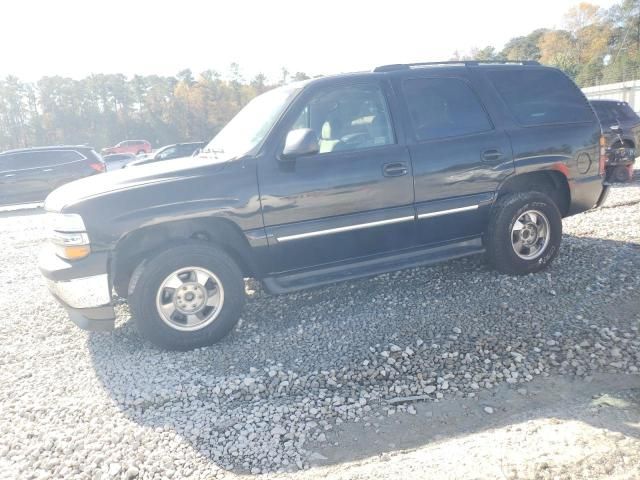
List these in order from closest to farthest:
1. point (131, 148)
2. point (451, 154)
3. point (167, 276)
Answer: point (167, 276) < point (451, 154) < point (131, 148)

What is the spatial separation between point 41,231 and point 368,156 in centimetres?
819

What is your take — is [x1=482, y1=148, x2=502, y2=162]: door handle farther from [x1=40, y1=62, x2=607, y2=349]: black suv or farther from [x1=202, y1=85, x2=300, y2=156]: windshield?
[x1=202, y1=85, x2=300, y2=156]: windshield

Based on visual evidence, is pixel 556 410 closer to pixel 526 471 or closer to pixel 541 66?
pixel 526 471

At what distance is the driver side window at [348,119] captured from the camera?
4023mm

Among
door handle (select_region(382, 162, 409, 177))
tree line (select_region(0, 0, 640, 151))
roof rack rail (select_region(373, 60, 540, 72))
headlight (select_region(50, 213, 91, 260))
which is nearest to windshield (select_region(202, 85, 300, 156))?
roof rack rail (select_region(373, 60, 540, 72))

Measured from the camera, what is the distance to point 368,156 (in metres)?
4.02

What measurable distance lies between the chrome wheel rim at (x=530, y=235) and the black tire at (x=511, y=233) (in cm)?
2

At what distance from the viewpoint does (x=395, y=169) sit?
13.3 feet

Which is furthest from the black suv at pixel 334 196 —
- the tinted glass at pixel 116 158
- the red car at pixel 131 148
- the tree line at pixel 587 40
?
the tree line at pixel 587 40

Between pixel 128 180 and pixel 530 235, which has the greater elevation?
pixel 128 180

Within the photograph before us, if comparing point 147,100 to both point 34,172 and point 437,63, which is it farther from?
point 437,63

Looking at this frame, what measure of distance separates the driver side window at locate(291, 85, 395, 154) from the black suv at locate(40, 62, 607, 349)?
0.5 inches

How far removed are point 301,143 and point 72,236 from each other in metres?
1.80

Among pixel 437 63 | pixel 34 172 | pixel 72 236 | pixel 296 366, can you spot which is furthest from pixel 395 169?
pixel 34 172
